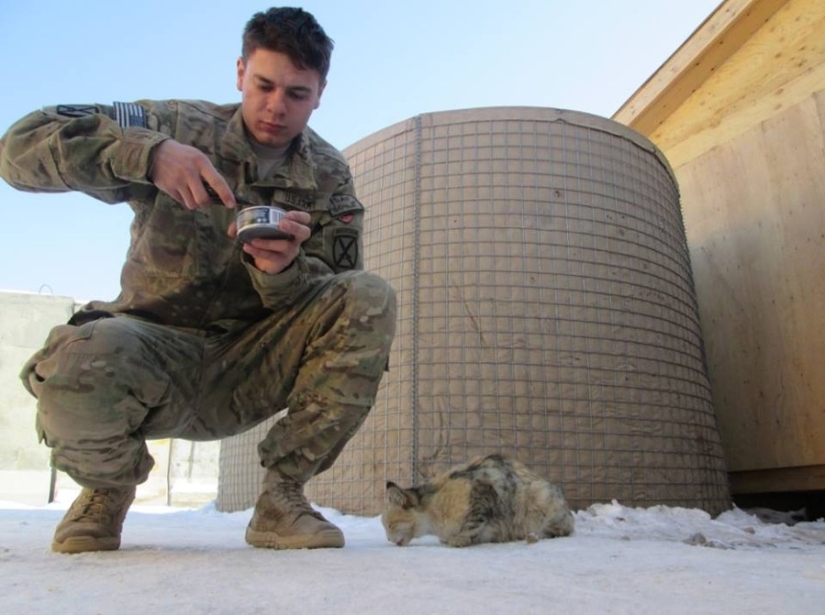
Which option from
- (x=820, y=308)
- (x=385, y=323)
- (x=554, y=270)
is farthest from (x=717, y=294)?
(x=385, y=323)

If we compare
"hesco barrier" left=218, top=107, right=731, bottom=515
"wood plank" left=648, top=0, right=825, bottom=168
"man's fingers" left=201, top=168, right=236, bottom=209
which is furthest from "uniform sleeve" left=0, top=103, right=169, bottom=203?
"wood plank" left=648, top=0, right=825, bottom=168

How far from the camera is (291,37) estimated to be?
1.57 metres

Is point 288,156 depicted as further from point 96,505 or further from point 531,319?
point 531,319

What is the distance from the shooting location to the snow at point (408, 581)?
2.81ft

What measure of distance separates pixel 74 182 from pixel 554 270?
202cm

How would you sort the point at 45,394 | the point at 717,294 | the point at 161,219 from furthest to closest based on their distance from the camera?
the point at 717,294 < the point at 161,219 < the point at 45,394

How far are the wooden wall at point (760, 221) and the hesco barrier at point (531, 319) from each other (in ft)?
1.58

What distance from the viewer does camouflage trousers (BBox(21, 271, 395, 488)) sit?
1.32 meters

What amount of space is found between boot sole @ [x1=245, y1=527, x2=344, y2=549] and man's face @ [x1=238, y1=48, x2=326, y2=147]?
958 mm

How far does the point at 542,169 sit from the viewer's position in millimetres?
3035

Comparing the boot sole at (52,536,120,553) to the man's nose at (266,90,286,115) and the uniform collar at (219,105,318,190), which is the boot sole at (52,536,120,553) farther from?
the man's nose at (266,90,286,115)

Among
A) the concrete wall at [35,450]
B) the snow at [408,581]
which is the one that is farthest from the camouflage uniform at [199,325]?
the concrete wall at [35,450]

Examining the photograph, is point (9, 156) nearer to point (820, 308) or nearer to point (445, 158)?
point (445, 158)

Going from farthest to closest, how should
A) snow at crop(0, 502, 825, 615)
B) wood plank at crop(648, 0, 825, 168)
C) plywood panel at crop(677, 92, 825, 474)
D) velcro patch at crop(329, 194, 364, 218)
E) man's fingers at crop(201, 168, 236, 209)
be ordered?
1. wood plank at crop(648, 0, 825, 168)
2. plywood panel at crop(677, 92, 825, 474)
3. velcro patch at crop(329, 194, 364, 218)
4. man's fingers at crop(201, 168, 236, 209)
5. snow at crop(0, 502, 825, 615)
